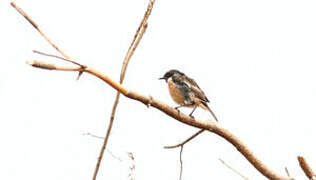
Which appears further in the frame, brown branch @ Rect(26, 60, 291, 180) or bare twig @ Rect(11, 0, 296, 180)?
brown branch @ Rect(26, 60, 291, 180)

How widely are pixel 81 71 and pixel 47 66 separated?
8.7 inches

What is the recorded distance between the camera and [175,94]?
5402 mm

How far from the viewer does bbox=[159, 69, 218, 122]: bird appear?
5.31m

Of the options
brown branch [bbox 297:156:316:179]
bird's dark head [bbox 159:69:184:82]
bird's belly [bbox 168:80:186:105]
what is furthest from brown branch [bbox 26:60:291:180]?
→ bird's dark head [bbox 159:69:184:82]

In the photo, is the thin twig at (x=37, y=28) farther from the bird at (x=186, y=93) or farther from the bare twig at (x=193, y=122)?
Result: the bird at (x=186, y=93)

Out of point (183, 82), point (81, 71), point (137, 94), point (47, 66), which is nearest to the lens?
point (47, 66)

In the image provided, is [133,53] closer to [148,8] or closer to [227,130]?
[148,8]

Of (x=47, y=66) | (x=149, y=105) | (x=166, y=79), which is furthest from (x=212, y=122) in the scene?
(x=166, y=79)

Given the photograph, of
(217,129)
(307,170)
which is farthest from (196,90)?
(307,170)

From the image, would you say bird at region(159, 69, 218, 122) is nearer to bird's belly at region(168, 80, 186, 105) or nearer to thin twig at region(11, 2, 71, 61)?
bird's belly at region(168, 80, 186, 105)

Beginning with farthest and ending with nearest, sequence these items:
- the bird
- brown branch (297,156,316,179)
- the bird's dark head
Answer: the bird's dark head < the bird < brown branch (297,156,316,179)

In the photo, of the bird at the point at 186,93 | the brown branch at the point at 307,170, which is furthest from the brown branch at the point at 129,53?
the bird at the point at 186,93

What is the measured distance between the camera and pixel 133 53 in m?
3.18

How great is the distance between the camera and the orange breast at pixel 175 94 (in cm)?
535
